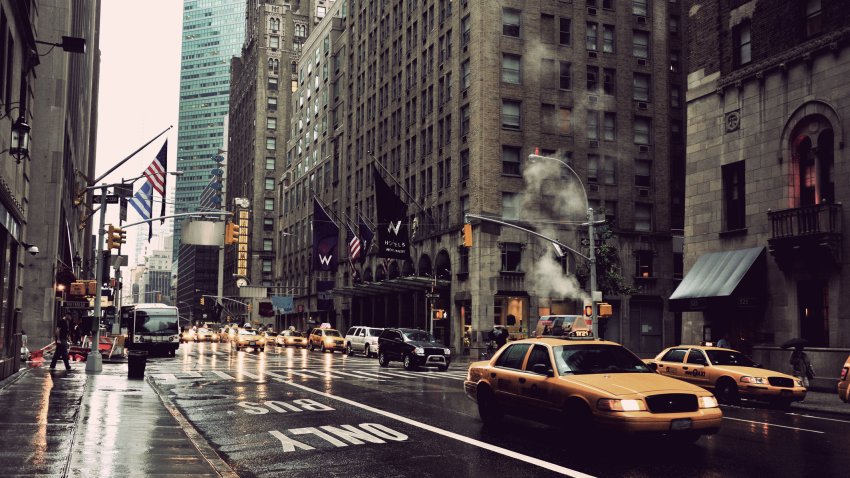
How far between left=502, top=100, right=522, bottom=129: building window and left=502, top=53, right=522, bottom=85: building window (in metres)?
1.50

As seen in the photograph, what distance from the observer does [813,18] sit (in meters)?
26.7

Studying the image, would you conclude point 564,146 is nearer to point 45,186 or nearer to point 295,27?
point 45,186

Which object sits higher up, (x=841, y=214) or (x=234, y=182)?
(x=234, y=182)

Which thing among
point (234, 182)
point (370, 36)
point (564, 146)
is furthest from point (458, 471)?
point (234, 182)

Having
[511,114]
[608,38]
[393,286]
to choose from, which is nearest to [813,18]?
[511,114]

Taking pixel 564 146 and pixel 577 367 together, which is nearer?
pixel 577 367

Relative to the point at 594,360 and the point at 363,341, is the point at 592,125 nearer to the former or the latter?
the point at 363,341

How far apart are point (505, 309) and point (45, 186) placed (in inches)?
1148

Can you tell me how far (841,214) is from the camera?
82.5 ft

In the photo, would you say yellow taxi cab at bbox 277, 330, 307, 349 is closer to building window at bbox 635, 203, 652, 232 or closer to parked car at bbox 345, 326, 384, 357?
parked car at bbox 345, 326, 384, 357

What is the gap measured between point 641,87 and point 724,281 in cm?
3346

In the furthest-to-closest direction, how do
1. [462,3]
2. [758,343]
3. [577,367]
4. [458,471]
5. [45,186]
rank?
[462,3] < [45,186] < [758,343] < [577,367] < [458,471]

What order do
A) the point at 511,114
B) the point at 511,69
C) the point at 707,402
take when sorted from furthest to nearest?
1. the point at 511,69
2. the point at 511,114
3. the point at 707,402

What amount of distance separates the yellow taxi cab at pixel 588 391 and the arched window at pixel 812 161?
55.2ft
